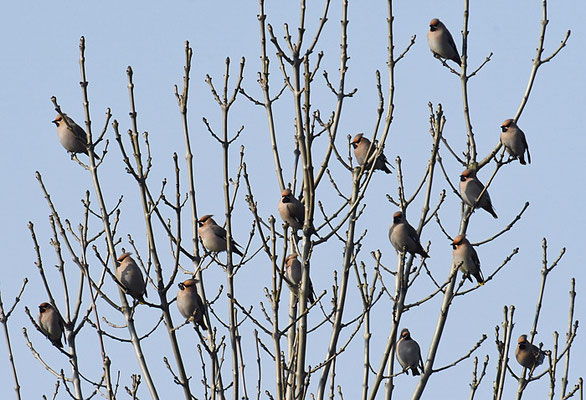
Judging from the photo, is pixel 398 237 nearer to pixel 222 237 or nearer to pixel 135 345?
pixel 222 237

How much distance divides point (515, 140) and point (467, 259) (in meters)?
1.60

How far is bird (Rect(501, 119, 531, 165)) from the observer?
9.53 meters

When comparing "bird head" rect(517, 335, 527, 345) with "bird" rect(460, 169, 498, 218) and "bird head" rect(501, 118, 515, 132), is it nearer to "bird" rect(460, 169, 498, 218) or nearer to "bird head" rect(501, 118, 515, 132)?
"bird head" rect(501, 118, 515, 132)

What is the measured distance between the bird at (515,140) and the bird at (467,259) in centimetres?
107

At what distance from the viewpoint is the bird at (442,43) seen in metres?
10.5

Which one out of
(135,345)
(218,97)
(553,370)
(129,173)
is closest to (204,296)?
(135,345)

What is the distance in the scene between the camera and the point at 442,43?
10.5 m

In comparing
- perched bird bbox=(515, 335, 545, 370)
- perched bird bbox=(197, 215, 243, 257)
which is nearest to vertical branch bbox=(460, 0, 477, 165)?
perched bird bbox=(197, 215, 243, 257)

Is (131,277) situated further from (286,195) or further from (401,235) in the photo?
(401,235)

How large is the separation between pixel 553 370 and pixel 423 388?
1079mm

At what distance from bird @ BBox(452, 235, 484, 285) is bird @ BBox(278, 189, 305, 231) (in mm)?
1155

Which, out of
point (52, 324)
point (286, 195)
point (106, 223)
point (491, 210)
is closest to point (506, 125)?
point (491, 210)

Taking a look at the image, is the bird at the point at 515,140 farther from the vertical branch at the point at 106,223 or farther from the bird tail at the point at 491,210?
the vertical branch at the point at 106,223

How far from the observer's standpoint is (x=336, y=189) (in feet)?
22.3
